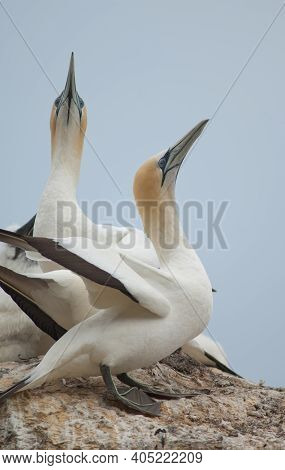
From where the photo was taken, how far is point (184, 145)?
492 centimetres

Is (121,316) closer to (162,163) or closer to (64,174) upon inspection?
(162,163)

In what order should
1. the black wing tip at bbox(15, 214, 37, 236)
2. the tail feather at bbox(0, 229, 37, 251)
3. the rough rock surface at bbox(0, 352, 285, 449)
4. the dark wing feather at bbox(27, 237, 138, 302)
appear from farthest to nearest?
the black wing tip at bbox(15, 214, 37, 236)
the tail feather at bbox(0, 229, 37, 251)
the dark wing feather at bbox(27, 237, 138, 302)
the rough rock surface at bbox(0, 352, 285, 449)

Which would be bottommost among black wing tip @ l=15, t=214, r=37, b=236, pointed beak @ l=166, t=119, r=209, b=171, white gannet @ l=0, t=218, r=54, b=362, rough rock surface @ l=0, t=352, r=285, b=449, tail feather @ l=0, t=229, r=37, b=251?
rough rock surface @ l=0, t=352, r=285, b=449

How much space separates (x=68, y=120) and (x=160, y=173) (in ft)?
5.35

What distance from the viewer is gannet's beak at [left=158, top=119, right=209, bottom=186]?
482 centimetres

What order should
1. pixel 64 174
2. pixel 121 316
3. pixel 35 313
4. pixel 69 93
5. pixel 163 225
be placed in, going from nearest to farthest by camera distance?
pixel 121 316 < pixel 35 313 < pixel 163 225 < pixel 64 174 < pixel 69 93

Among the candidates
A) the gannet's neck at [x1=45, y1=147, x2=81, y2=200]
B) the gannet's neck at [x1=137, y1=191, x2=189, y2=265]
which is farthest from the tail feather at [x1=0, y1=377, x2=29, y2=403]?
the gannet's neck at [x1=45, y1=147, x2=81, y2=200]

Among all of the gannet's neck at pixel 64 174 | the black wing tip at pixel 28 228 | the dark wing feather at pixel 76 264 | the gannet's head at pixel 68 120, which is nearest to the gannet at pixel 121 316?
the dark wing feather at pixel 76 264

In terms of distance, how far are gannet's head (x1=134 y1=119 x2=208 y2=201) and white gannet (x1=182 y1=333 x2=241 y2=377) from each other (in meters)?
1.32

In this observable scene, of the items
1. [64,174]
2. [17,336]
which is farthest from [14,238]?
[64,174]

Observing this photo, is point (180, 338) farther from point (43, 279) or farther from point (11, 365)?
point (11, 365)

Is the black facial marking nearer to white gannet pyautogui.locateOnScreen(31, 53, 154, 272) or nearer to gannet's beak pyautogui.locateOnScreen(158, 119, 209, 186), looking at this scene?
white gannet pyautogui.locateOnScreen(31, 53, 154, 272)
